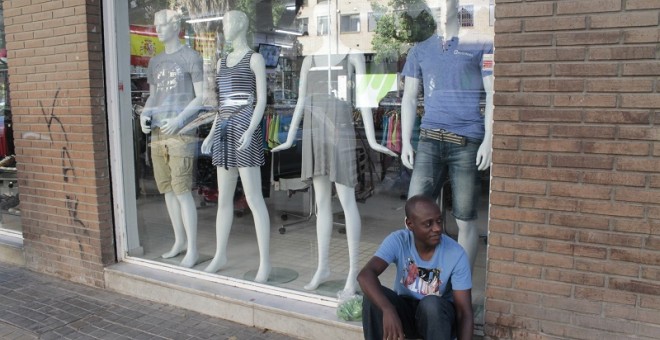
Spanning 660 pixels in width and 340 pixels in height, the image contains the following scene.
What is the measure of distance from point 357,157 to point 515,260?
159 cm

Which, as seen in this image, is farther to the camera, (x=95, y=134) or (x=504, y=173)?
(x=95, y=134)

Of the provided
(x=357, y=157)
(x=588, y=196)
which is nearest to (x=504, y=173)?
(x=588, y=196)

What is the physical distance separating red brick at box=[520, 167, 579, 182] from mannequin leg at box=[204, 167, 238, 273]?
2.45 m

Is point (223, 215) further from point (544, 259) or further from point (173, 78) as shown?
point (544, 259)

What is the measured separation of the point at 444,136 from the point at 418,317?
1407 millimetres

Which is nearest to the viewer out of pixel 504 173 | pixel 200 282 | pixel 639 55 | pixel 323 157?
pixel 639 55

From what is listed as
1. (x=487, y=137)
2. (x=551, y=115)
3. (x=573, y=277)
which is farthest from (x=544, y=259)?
(x=487, y=137)

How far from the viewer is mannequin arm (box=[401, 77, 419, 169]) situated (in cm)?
391

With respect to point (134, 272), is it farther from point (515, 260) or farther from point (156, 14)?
point (515, 260)

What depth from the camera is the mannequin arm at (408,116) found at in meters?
3.91

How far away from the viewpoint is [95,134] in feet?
15.7

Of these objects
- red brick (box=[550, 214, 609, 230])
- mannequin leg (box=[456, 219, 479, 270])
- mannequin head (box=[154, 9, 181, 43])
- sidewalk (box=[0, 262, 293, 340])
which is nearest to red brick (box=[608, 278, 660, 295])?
red brick (box=[550, 214, 609, 230])

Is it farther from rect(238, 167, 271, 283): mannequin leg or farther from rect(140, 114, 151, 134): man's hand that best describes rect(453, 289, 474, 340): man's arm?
rect(140, 114, 151, 134): man's hand

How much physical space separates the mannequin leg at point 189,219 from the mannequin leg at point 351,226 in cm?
150
